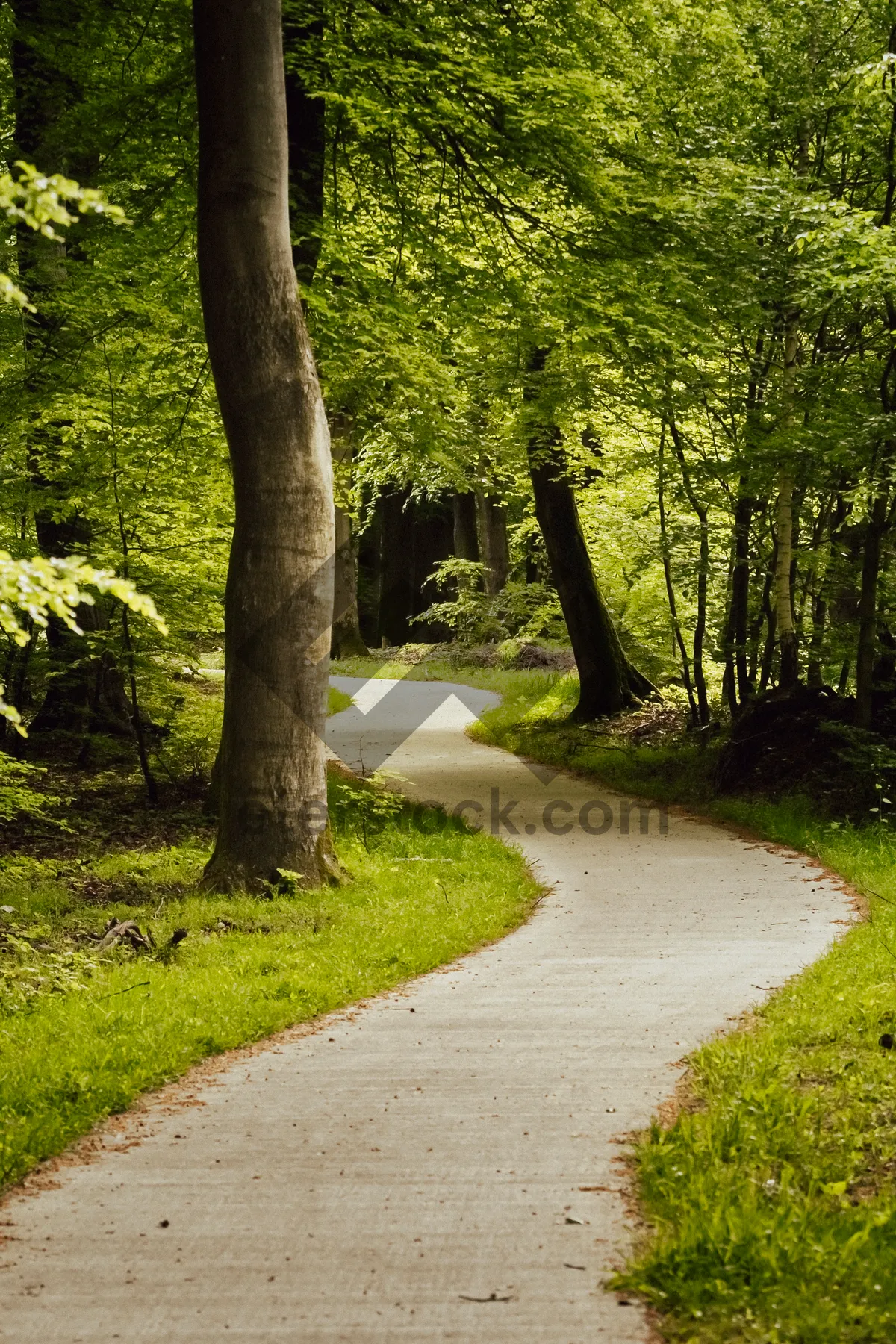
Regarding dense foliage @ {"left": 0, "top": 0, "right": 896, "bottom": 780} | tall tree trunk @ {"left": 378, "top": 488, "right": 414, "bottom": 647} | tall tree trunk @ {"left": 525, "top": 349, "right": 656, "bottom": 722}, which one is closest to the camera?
dense foliage @ {"left": 0, "top": 0, "right": 896, "bottom": 780}

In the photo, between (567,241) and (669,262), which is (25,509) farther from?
(669,262)

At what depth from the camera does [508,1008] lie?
7.22 m

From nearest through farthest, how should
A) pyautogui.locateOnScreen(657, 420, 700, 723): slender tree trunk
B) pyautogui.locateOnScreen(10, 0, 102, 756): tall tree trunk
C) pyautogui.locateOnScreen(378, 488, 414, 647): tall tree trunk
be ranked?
1. pyautogui.locateOnScreen(10, 0, 102, 756): tall tree trunk
2. pyautogui.locateOnScreen(657, 420, 700, 723): slender tree trunk
3. pyautogui.locateOnScreen(378, 488, 414, 647): tall tree trunk

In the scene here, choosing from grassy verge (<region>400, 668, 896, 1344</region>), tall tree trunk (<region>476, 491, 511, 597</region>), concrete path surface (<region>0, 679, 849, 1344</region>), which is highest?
tall tree trunk (<region>476, 491, 511, 597</region>)

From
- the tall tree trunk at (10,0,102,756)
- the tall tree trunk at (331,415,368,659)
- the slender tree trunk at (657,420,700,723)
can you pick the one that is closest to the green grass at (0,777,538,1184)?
the tall tree trunk at (10,0,102,756)

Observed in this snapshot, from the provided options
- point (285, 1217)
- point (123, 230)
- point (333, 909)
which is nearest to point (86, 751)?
point (123, 230)

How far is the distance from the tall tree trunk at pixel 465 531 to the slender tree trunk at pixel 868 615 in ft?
74.1

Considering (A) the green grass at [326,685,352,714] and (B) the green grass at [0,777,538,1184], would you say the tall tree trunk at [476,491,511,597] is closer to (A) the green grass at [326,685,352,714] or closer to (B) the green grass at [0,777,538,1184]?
(A) the green grass at [326,685,352,714]

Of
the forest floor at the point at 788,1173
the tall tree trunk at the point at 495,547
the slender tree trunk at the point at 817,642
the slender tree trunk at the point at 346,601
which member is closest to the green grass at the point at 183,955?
the forest floor at the point at 788,1173

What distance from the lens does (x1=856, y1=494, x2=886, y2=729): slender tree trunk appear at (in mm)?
13344

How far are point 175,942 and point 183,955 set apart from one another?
139 mm

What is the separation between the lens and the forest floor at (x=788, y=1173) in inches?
139

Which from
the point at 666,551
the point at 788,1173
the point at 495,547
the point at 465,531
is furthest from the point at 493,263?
the point at 465,531

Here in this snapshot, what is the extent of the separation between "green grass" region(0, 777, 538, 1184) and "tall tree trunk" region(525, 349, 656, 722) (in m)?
8.72
